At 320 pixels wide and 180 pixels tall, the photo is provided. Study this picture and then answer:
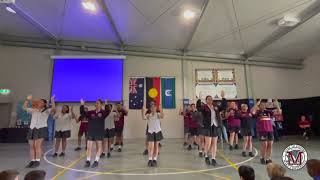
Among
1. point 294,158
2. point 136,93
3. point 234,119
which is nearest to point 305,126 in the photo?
point 234,119

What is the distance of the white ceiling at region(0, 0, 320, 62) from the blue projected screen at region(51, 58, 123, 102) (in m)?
1.30

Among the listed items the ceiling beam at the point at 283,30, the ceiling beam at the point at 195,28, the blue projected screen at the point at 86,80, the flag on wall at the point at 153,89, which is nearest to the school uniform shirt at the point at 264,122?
the ceiling beam at the point at 195,28

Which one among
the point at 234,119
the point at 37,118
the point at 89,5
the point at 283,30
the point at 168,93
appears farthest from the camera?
the point at 168,93

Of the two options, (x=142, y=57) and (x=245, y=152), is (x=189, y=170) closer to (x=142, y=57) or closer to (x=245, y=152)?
(x=245, y=152)

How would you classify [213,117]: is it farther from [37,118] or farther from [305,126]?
[305,126]

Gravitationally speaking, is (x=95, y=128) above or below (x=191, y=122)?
below

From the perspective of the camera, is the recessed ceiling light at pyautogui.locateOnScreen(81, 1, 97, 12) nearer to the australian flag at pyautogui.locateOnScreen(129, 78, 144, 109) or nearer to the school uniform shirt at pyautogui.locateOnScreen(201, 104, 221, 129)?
the australian flag at pyautogui.locateOnScreen(129, 78, 144, 109)

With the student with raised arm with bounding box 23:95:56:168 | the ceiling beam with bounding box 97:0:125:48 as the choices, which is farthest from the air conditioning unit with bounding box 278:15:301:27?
the student with raised arm with bounding box 23:95:56:168

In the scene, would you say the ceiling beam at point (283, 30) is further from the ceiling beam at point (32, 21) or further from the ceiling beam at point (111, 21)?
the ceiling beam at point (32, 21)

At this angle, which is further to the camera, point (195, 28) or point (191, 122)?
point (195, 28)

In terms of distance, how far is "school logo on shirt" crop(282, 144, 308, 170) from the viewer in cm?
257

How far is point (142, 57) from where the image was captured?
11680 mm

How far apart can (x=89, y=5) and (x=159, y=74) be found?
498 cm

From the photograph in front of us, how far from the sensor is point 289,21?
25.8ft
